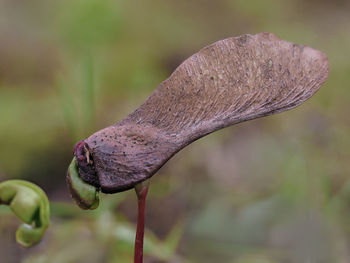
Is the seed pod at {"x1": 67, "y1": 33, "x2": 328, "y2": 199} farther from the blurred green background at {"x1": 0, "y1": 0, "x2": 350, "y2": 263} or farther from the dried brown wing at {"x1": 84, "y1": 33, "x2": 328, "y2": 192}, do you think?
the blurred green background at {"x1": 0, "y1": 0, "x2": 350, "y2": 263}

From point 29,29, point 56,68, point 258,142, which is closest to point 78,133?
point 258,142

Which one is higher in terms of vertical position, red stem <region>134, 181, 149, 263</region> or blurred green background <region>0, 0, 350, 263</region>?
red stem <region>134, 181, 149, 263</region>

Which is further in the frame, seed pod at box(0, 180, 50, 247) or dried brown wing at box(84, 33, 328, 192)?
seed pod at box(0, 180, 50, 247)

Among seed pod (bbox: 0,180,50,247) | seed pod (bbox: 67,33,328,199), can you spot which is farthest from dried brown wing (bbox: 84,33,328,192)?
seed pod (bbox: 0,180,50,247)

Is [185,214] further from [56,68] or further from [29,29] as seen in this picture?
[29,29]

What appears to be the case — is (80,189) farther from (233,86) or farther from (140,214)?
(233,86)

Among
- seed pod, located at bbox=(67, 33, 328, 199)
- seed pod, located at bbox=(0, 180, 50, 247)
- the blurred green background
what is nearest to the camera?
seed pod, located at bbox=(67, 33, 328, 199)

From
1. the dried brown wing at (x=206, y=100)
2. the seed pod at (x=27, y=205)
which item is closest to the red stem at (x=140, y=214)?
the dried brown wing at (x=206, y=100)
